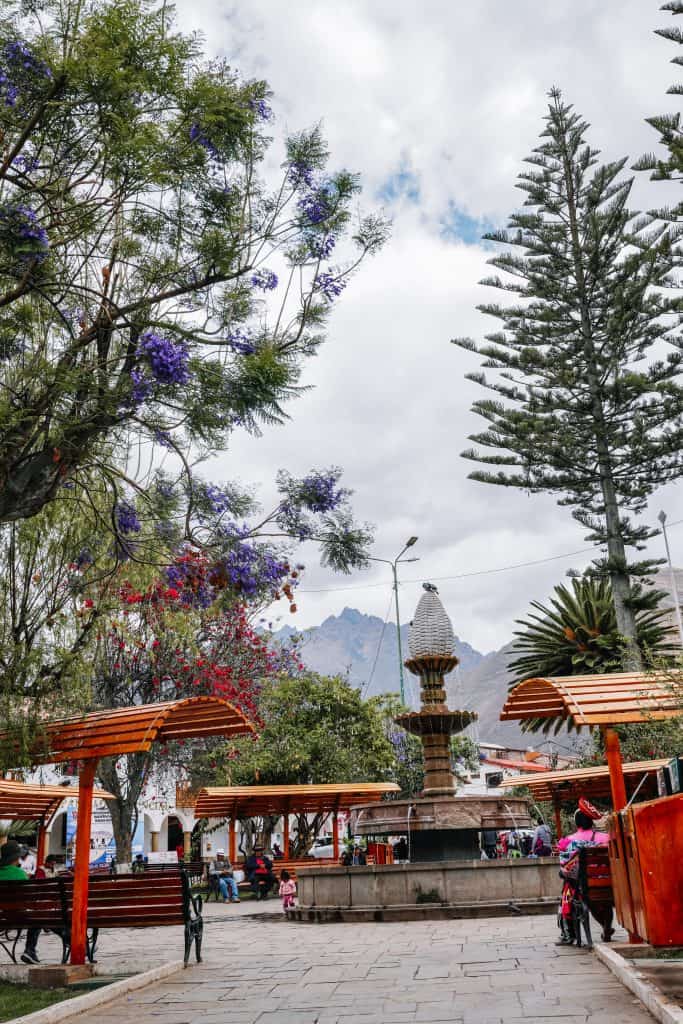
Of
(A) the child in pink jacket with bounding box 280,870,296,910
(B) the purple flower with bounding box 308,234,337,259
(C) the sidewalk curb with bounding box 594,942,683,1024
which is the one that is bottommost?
(C) the sidewalk curb with bounding box 594,942,683,1024

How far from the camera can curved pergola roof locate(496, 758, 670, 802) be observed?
50.1 ft

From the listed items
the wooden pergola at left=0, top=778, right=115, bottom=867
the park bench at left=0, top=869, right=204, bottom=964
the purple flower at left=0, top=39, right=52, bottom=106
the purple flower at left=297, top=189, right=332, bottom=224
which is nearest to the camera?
the purple flower at left=0, top=39, right=52, bottom=106

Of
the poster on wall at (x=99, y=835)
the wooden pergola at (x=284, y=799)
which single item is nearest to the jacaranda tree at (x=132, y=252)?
the wooden pergola at (x=284, y=799)

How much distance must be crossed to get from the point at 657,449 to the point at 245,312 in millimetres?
18572

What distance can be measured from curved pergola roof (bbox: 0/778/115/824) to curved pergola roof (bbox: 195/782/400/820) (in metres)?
4.05

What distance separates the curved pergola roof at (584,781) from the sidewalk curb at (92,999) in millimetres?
8558

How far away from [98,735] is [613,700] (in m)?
4.41

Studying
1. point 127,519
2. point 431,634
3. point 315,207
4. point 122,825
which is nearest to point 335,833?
point 122,825

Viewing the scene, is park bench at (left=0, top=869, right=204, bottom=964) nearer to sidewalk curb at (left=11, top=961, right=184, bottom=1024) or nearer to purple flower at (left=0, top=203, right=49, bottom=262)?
sidewalk curb at (left=11, top=961, right=184, bottom=1024)

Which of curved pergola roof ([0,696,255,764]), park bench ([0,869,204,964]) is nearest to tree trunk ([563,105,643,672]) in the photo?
curved pergola roof ([0,696,255,764])

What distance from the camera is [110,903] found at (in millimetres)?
8273

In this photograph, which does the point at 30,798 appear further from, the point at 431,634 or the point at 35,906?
the point at 431,634

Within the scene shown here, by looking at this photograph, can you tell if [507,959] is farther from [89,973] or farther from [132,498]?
[132,498]

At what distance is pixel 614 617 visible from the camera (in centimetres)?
2556
